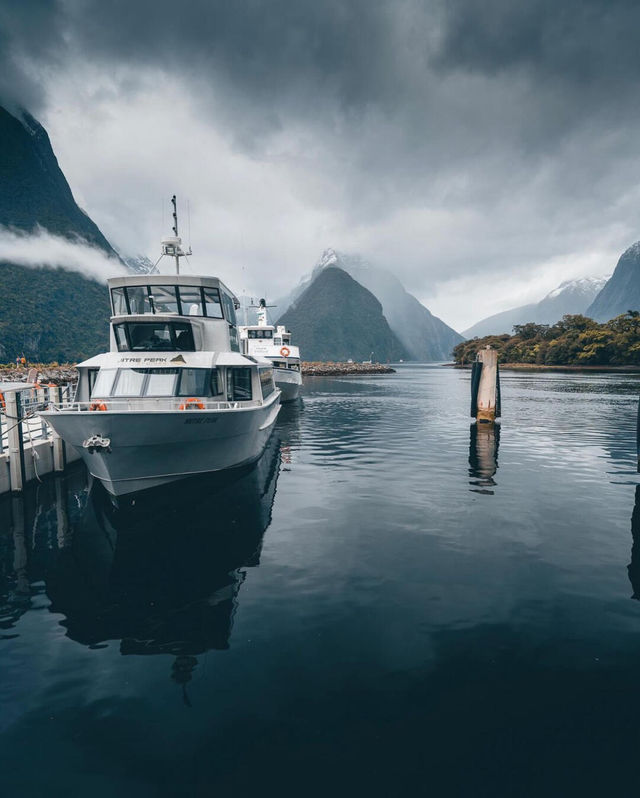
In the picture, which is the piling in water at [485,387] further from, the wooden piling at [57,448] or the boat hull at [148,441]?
the wooden piling at [57,448]

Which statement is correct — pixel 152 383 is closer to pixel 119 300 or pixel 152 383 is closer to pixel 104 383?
pixel 104 383

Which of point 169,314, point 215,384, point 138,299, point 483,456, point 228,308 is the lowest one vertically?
point 483,456

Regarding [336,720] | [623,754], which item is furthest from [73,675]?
[623,754]

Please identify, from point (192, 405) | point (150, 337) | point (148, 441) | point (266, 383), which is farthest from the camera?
point (266, 383)

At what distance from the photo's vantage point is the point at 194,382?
15750 mm

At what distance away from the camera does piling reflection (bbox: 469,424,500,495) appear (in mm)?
16953

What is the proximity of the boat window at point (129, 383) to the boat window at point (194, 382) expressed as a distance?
140 centimetres

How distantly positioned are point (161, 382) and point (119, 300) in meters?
4.82

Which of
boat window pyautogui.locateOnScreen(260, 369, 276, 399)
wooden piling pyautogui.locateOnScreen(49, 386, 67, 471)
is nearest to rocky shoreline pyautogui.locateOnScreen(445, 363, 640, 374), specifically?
boat window pyautogui.locateOnScreen(260, 369, 276, 399)

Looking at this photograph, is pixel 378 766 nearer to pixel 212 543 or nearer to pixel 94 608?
pixel 94 608

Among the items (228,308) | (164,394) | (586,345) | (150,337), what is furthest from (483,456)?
(586,345)

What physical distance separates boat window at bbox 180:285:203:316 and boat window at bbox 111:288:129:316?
7.50 feet

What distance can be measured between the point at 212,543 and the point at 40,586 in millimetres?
3995

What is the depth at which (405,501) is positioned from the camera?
14836 mm
